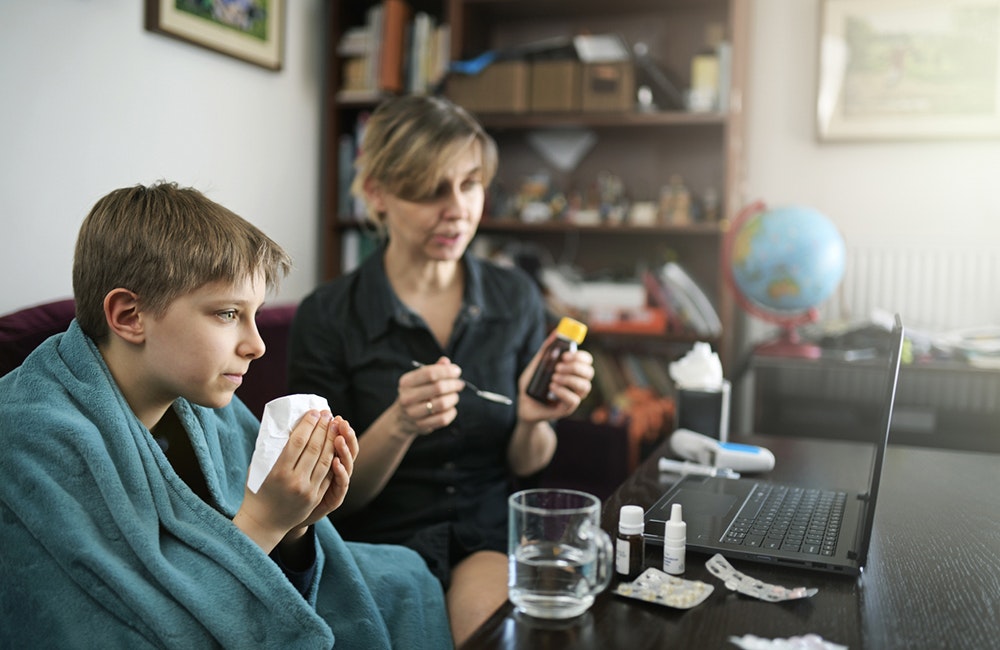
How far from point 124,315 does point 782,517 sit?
0.81 metres

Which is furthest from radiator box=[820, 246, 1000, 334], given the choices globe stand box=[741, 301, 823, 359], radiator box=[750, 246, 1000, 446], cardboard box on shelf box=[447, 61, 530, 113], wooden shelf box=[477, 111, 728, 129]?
cardboard box on shelf box=[447, 61, 530, 113]

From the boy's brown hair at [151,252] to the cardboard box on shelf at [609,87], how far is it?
2009mm

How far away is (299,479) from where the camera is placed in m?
0.88

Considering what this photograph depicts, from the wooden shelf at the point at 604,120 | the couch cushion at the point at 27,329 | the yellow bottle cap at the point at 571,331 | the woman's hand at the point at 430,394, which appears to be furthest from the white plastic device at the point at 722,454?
the wooden shelf at the point at 604,120

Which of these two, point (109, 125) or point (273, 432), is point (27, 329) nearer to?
point (273, 432)

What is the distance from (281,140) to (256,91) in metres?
0.21

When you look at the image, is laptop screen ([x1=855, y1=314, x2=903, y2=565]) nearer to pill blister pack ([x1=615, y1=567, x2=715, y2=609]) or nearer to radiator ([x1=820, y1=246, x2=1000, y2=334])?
pill blister pack ([x1=615, y1=567, x2=715, y2=609])

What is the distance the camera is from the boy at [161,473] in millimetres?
797

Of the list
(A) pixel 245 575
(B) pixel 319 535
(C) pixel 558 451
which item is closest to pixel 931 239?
(C) pixel 558 451

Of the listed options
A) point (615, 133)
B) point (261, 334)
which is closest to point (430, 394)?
point (261, 334)

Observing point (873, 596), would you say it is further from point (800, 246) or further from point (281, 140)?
point (281, 140)

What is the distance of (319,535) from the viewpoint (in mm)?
1114

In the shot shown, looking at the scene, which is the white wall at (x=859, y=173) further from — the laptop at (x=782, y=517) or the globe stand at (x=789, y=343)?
the laptop at (x=782, y=517)

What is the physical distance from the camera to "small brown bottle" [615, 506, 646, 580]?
893 millimetres
